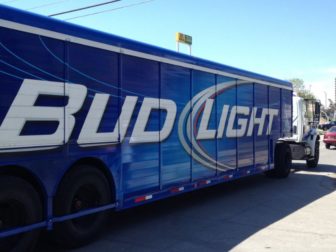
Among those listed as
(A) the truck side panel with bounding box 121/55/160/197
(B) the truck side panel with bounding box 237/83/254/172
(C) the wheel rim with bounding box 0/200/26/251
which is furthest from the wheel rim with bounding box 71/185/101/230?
(B) the truck side panel with bounding box 237/83/254/172

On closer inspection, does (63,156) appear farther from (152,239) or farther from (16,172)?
(152,239)

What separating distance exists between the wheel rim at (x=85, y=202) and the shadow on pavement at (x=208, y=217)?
1.12ft

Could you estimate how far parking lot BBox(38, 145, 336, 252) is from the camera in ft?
21.2

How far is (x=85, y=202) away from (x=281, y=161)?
884 cm

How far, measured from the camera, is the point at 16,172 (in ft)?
17.3

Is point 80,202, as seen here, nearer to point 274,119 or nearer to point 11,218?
point 11,218

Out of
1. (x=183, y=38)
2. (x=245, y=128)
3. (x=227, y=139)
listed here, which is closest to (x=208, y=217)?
(x=227, y=139)

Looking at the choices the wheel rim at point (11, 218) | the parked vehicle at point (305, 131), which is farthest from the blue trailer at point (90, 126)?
the parked vehicle at point (305, 131)

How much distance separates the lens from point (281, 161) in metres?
13.9

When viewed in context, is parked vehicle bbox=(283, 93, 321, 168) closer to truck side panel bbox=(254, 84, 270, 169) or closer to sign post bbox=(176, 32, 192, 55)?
truck side panel bbox=(254, 84, 270, 169)

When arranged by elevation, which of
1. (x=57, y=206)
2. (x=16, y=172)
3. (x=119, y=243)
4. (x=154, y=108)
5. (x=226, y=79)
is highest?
(x=226, y=79)

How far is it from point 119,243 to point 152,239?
0.53 m

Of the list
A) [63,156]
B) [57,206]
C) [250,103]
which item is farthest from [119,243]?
[250,103]

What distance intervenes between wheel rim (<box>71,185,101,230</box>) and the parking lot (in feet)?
1.12
